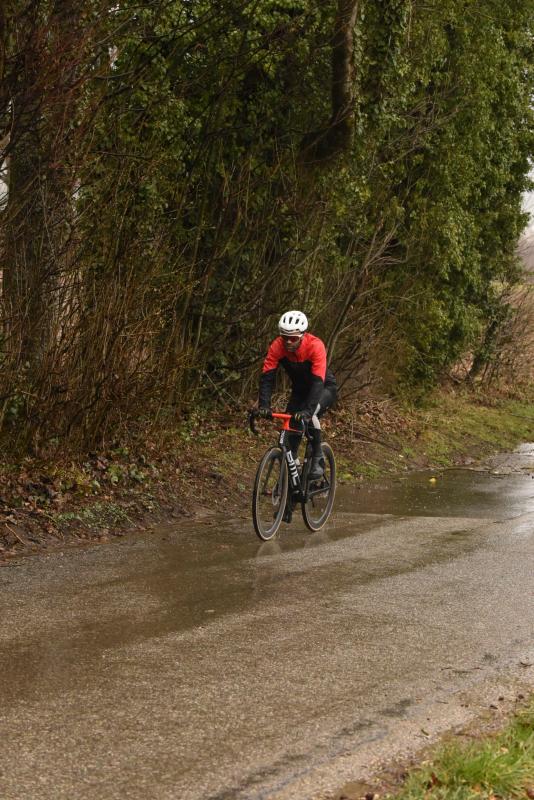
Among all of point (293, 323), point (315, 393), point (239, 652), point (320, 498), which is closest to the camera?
point (239, 652)

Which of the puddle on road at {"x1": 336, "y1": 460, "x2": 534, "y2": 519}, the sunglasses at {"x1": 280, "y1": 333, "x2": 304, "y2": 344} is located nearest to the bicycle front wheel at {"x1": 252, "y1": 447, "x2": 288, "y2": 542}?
the sunglasses at {"x1": 280, "y1": 333, "x2": 304, "y2": 344}

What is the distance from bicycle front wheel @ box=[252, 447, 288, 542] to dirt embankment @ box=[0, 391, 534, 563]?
1.30 metres

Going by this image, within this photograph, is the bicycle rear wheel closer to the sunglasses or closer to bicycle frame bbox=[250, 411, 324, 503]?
bicycle frame bbox=[250, 411, 324, 503]

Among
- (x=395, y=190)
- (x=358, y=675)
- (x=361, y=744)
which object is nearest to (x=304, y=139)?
(x=395, y=190)

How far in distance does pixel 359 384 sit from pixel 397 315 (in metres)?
1.69

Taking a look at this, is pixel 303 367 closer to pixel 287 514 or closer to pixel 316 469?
pixel 316 469

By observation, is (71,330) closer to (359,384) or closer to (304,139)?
(304,139)

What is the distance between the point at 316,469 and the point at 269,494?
2.92 ft

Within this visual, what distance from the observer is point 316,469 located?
11508 mm

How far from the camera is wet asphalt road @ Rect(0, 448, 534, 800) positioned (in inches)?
190

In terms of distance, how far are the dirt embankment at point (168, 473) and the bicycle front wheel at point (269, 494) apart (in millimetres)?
1302

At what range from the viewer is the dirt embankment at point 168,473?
409 inches

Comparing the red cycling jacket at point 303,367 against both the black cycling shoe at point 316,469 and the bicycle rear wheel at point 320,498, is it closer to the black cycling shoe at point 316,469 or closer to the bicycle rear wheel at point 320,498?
the black cycling shoe at point 316,469

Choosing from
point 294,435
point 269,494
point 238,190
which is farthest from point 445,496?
point 238,190
